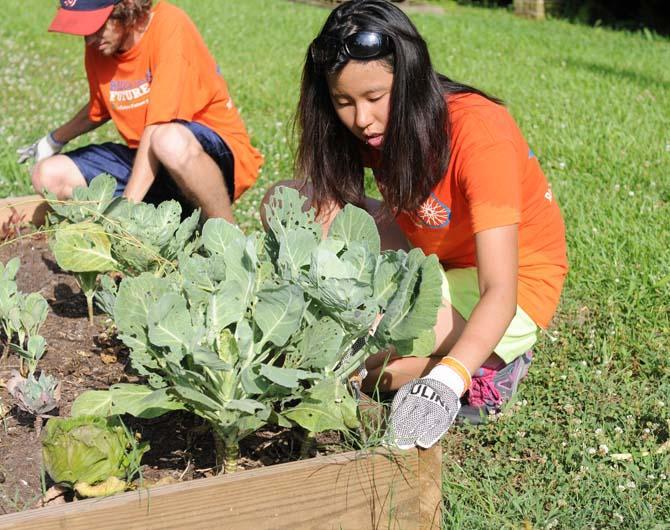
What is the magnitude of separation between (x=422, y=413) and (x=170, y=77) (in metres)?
1.96

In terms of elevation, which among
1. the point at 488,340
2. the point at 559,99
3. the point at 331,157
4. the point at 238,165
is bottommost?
the point at 559,99

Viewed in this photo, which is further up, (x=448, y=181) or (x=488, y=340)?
(x=448, y=181)

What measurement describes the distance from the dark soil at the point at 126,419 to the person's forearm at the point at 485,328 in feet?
1.24

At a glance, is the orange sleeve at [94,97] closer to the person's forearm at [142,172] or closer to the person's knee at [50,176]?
the person's knee at [50,176]

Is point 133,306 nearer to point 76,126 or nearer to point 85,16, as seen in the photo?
point 85,16

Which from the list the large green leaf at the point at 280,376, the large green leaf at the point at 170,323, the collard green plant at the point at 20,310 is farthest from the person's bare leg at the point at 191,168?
the large green leaf at the point at 280,376

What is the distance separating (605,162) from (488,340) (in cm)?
282

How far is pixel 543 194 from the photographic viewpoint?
2744mm

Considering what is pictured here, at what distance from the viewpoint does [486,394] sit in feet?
8.81

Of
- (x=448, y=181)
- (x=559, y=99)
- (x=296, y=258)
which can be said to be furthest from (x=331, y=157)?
(x=559, y=99)

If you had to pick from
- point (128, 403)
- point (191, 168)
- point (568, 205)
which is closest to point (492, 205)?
point (128, 403)

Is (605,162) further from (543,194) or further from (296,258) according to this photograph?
(296,258)

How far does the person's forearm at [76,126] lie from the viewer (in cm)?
386

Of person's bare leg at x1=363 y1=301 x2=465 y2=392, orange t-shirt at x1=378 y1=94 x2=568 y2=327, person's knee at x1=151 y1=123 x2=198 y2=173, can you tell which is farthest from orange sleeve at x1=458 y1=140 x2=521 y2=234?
person's knee at x1=151 y1=123 x2=198 y2=173
